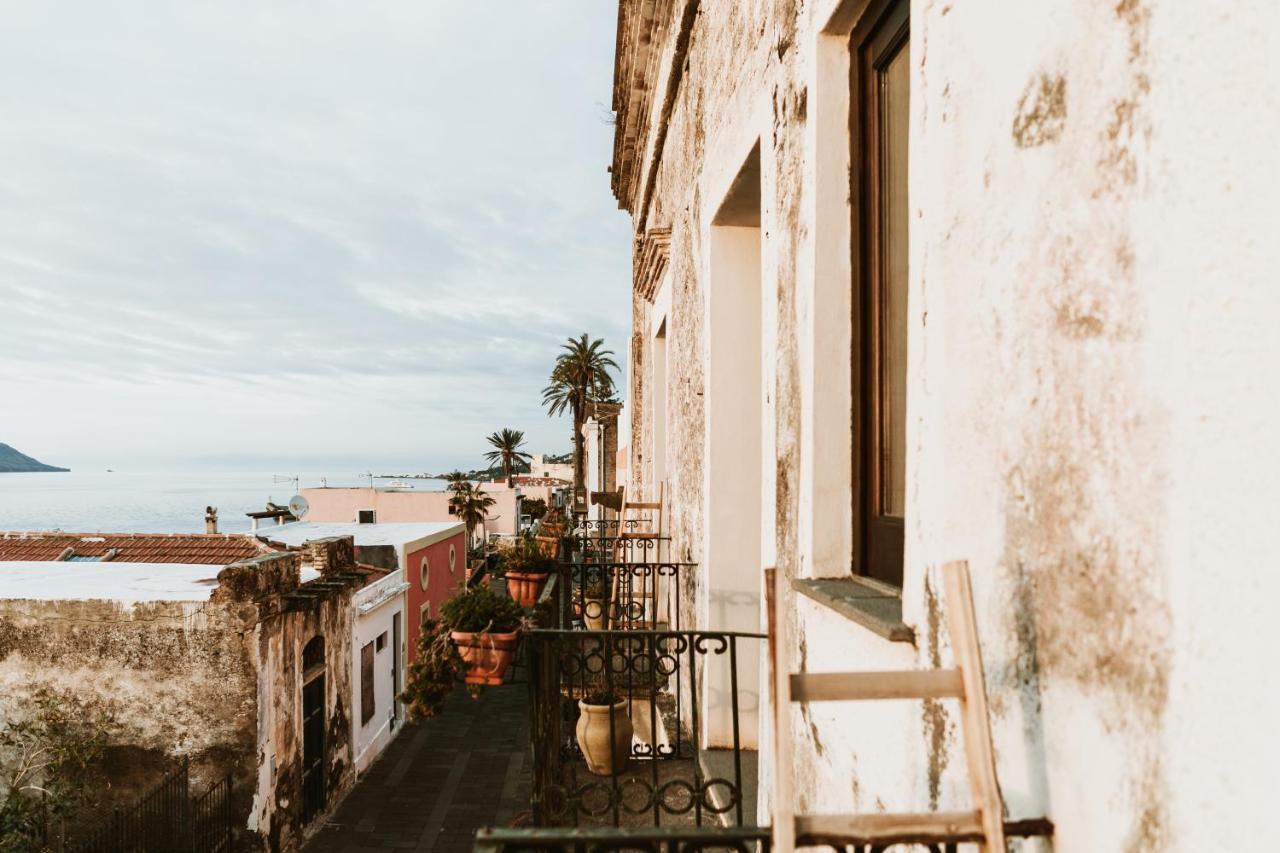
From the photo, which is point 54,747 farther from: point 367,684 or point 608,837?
point 608,837

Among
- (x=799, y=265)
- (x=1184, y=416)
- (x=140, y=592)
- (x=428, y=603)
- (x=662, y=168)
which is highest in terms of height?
(x=662, y=168)

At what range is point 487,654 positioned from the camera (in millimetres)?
8000

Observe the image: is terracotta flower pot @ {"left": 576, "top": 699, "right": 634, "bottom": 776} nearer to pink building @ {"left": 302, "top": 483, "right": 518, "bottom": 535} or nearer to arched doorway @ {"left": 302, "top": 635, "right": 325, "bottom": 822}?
arched doorway @ {"left": 302, "top": 635, "right": 325, "bottom": 822}

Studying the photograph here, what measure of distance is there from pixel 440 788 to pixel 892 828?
18144 millimetres

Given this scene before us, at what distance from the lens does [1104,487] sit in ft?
4.27

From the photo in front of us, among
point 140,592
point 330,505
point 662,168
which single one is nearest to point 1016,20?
point 662,168

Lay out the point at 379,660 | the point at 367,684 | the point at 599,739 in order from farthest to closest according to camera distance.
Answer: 1. the point at 379,660
2. the point at 367,684
3. the point at 599,739

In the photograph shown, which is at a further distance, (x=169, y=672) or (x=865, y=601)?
(x=169, y=672)

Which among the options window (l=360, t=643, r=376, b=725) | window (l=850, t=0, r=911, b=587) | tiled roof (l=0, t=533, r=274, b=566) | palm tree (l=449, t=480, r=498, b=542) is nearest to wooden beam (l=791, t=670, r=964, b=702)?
window (l=850, t=0, r=911, b=587)

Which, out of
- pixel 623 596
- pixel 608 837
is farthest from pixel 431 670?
pixel 608 837

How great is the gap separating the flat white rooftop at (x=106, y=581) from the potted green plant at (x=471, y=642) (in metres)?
5.88

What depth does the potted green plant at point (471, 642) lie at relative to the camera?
26.2ft

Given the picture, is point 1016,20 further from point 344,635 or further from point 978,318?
point 344,635

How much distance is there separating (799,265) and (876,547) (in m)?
1.09
